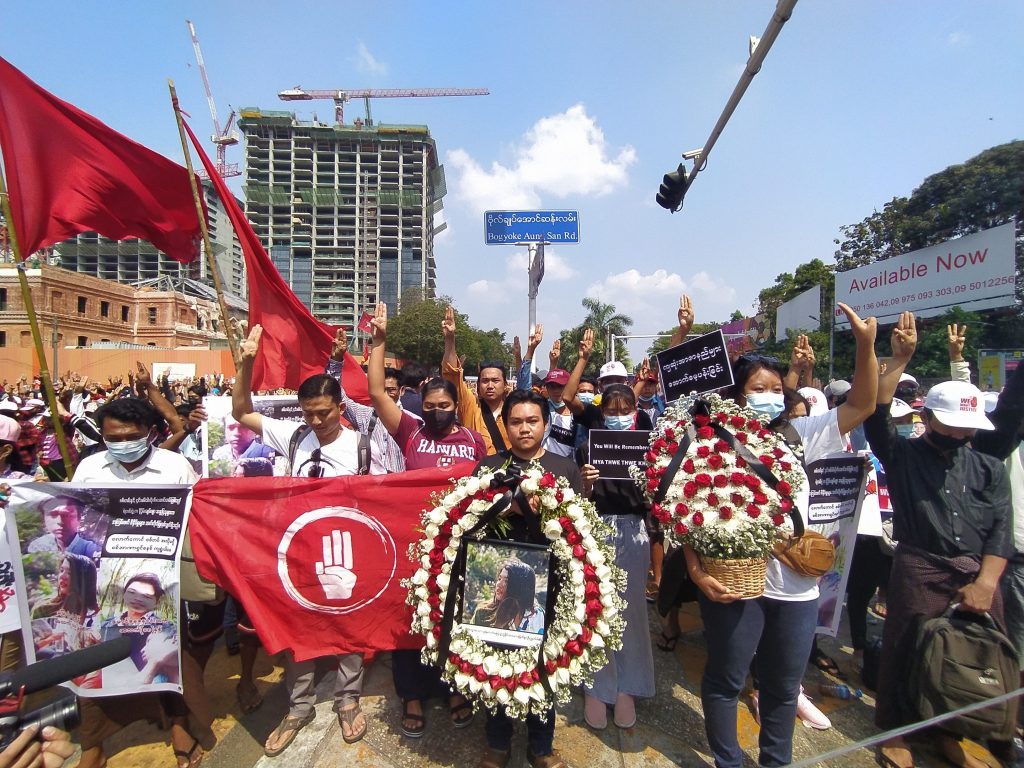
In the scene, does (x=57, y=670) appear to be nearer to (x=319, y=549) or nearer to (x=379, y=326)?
(x=319, y=549)

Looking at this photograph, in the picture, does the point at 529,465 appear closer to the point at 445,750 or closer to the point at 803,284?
the point at 445,750

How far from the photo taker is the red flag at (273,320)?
4770mm

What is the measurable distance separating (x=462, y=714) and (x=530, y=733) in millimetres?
547

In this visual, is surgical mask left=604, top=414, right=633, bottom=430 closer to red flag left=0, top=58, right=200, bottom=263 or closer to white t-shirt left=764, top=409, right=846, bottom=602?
white t-shirt left=764, top=409, right=846, bottom=602

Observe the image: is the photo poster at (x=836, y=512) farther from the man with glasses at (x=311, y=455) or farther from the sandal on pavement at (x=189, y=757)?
the sandal on pavement at (x=189, y=757)

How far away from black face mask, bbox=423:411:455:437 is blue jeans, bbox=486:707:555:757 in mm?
1743

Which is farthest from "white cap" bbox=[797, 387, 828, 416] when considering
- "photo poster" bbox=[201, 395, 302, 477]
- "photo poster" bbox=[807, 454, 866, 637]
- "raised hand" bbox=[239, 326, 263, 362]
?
"photo poster" bbox=[201, 395, 302, 477]

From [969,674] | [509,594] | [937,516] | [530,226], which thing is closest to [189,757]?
[509,594]

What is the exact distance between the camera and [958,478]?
2.81 meters

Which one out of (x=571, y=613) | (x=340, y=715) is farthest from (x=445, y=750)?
(x=571, y=613)

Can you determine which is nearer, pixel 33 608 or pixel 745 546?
pixel 745 546

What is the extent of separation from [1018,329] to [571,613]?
102 ft

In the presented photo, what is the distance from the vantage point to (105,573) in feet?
9.67

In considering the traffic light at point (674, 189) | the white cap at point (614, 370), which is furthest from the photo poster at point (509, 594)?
the traffic light at point (674, 189)
